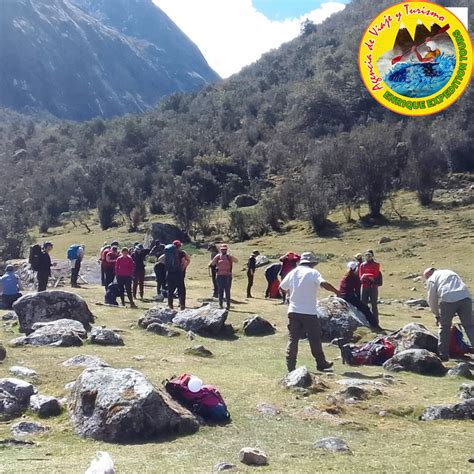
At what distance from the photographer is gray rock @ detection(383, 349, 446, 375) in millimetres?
10023

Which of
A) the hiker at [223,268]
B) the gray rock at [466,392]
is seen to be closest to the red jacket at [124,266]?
the hiker at [223,268]

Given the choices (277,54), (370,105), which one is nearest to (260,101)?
(370,105)

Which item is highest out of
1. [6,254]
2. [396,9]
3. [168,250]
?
[396,9]

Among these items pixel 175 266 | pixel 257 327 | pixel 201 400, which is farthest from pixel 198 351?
pixel 175 266

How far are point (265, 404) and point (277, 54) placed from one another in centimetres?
10877

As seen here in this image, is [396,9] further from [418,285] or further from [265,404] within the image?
[418,285]

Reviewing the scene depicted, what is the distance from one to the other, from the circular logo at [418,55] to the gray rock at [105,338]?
22.2 feet

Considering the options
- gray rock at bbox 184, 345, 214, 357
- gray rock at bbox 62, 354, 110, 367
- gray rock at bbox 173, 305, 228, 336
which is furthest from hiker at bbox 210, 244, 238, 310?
gray rock at bbox 62, 354, 110, 367

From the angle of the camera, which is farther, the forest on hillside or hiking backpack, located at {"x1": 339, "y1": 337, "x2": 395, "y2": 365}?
the forest on hillside

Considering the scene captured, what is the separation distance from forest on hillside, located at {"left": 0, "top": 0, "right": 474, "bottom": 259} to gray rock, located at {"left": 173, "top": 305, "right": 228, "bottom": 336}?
73.9 feet

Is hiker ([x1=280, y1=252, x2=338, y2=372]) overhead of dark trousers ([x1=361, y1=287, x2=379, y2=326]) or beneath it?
overhead

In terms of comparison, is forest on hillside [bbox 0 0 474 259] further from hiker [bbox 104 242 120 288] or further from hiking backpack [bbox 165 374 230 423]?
hiking backpack [bbox 165 374 230 423]

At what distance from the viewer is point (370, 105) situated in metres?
66.2

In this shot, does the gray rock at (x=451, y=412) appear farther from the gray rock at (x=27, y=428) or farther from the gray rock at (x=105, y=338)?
the gray rock at (x=105, y=338)
